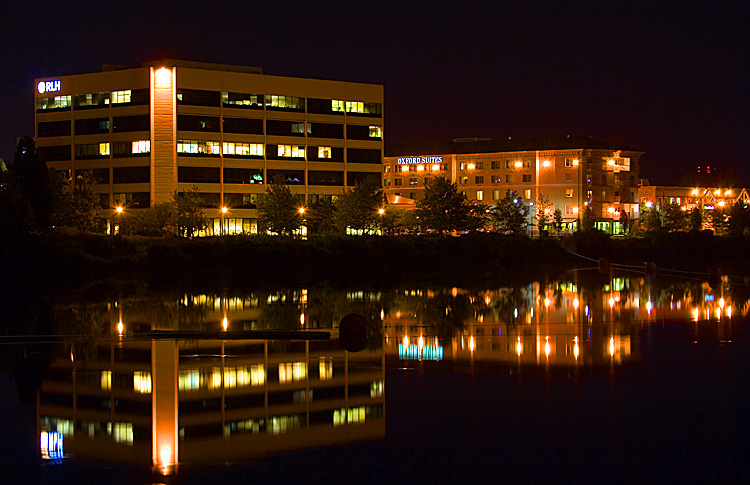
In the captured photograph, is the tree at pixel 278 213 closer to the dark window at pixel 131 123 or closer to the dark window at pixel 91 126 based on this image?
the dark window at pixel 131 123

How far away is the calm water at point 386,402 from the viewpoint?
12750mm

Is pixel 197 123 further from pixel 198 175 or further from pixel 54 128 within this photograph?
pixel 54 128

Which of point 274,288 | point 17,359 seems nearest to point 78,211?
point 274,288

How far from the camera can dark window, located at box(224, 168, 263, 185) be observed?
323 feet

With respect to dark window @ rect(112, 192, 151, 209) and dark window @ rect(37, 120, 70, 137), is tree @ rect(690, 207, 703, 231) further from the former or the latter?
dark window @ rect(37, 120, 70, 137)

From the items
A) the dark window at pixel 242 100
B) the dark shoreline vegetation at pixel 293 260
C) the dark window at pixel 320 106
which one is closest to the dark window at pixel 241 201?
the dark window at pixel 242 100

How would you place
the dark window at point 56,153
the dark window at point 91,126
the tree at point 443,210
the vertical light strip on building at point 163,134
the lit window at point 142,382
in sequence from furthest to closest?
the dark window at point 56,153
the dark window at point 91,126
the vertical light strip on building at point 163,134
the tree at point 443,210
the lit window at point 142,382

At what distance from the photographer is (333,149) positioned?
10462 centimetres

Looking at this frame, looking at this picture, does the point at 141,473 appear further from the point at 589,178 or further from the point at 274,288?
the point at 589,178

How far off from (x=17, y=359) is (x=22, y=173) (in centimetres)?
4943

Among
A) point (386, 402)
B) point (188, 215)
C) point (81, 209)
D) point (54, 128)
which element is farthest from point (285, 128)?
point (386, 402)

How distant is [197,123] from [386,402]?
3343 inches

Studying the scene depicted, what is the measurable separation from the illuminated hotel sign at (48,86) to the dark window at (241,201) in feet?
78.6

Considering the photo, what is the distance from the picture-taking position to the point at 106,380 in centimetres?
1880
